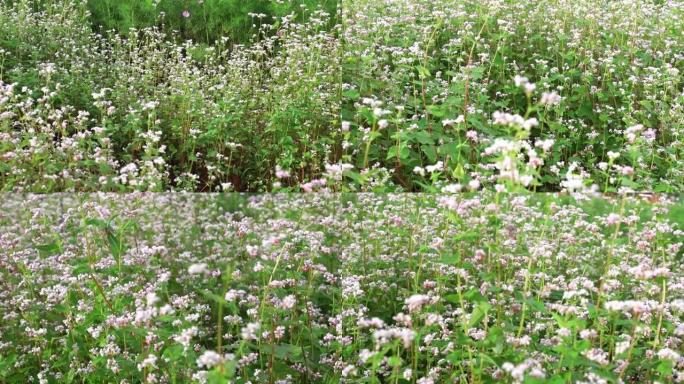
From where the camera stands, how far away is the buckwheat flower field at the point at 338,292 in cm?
264

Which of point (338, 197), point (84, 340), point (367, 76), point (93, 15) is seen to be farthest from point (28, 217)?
point (93, 15)

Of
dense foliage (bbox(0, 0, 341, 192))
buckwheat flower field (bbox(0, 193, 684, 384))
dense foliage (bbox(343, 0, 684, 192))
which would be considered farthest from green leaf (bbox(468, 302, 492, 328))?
dense foliage (bbox(0, 0, 341, 192))

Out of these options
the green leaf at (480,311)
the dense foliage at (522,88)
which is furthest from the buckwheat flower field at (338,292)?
the dense foliage at (522,88)

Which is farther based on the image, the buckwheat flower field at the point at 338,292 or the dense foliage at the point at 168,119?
the dense foliage at the point at 168,119

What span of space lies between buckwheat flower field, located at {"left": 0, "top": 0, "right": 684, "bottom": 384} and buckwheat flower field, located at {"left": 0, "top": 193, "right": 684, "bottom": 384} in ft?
0.06

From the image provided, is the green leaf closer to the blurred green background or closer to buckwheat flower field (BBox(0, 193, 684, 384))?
buckwheat flower field (BBox(0, 193, 684, 384))

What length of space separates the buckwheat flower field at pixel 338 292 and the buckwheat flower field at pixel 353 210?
0.06ft

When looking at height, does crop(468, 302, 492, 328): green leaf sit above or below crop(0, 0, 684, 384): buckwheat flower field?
above

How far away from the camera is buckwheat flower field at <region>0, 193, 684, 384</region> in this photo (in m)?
2.64

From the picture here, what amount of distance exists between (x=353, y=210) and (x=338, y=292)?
105cm

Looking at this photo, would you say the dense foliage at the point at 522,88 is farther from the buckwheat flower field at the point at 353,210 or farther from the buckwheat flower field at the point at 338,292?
the buckwheat flower field at the point at 338,292

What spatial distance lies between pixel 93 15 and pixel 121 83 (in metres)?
2.65

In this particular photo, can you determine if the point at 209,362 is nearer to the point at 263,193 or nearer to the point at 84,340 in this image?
the point at 84,340

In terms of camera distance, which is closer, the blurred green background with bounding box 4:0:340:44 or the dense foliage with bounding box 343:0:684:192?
the dense foliage with bounding box 343:0:684:192
